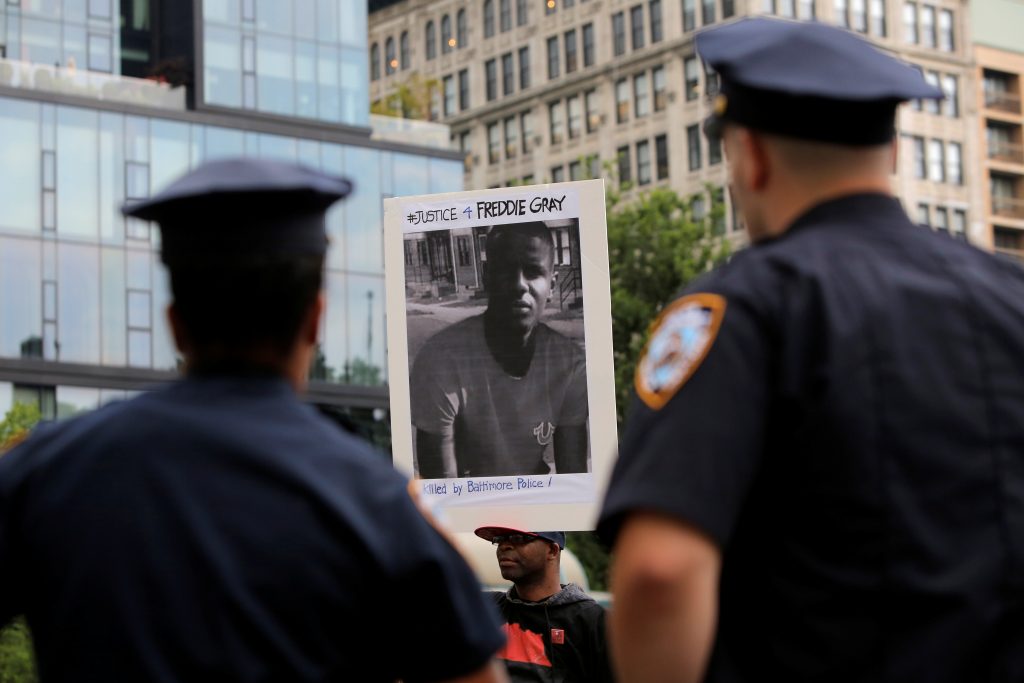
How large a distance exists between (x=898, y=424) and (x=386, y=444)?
51536 millimetres

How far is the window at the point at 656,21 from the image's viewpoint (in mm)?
85938

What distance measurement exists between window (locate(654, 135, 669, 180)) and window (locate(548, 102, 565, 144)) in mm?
6088

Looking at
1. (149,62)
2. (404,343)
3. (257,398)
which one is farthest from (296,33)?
(257,398)

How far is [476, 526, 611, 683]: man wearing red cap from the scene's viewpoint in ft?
28.1

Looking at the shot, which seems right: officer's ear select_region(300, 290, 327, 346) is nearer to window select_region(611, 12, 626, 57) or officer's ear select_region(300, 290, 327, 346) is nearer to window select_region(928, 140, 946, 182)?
window select_region(928, 140, 946, 182)

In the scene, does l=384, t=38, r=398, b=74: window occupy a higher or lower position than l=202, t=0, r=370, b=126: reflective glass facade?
higher

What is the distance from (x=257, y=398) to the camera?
10.3 feet

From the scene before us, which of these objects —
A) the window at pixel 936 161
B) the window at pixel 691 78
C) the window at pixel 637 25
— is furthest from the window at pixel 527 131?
the window at pixel 936 161

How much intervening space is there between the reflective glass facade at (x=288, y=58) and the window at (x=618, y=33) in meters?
31.3

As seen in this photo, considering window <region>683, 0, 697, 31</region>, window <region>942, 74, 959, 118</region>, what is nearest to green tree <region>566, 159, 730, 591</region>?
window <region>683, 0, 697, 31</region>

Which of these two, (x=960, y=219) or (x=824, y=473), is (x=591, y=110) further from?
(x=824, y=473)

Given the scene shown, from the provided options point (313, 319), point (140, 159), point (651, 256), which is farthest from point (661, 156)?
point (313, 319)

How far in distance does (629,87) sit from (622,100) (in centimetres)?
68

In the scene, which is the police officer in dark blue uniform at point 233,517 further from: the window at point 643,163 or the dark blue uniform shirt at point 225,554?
the window at point 643,163
